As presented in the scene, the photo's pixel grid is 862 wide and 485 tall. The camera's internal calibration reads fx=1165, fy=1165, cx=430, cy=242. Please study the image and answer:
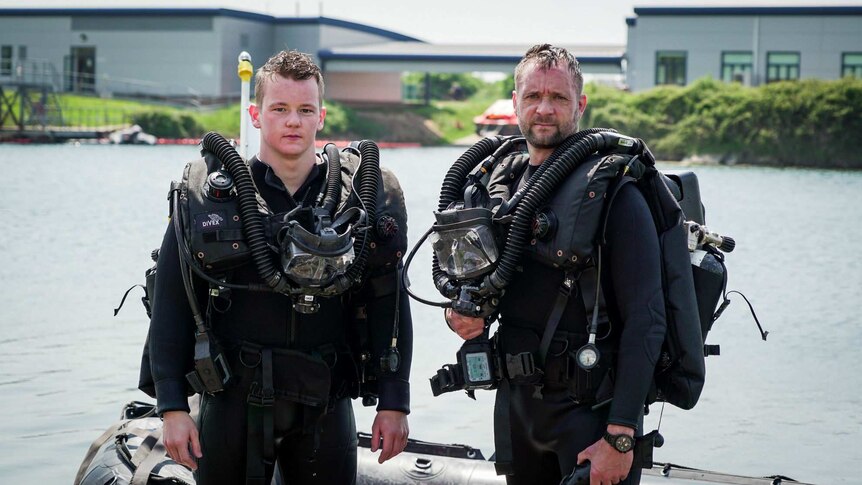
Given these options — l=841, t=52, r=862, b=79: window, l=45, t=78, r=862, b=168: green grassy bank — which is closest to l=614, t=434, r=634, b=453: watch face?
l=45, t=78, r=862, b=168: green grassy bank

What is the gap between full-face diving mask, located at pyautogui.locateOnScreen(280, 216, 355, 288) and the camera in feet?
10.1

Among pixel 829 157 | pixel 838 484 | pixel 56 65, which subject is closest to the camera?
pixel 838 484

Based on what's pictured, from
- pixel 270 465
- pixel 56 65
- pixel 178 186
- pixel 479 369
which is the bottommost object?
pixel 270 465

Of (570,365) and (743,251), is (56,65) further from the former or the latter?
(570,365)

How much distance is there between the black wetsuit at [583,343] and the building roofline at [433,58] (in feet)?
164

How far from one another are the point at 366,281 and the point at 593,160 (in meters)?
0.74

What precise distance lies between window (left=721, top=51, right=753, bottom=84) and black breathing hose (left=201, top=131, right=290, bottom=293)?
46839 mm

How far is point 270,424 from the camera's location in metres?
3.20

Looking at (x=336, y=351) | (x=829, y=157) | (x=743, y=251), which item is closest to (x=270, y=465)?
(x=336, y=351)

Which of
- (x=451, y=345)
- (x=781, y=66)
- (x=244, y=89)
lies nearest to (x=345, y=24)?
(x=781, y=66)

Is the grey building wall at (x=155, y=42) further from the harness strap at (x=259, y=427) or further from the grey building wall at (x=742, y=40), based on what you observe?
the harness strap at (x=259, y=427)

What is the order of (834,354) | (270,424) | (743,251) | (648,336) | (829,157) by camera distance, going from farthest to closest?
(829,157) < (743,251) < (834,354) < (270,424) < (648,336)

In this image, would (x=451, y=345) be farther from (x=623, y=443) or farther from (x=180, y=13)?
(x=180, y=13)

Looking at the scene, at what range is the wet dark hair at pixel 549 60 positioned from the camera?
3.20 m
